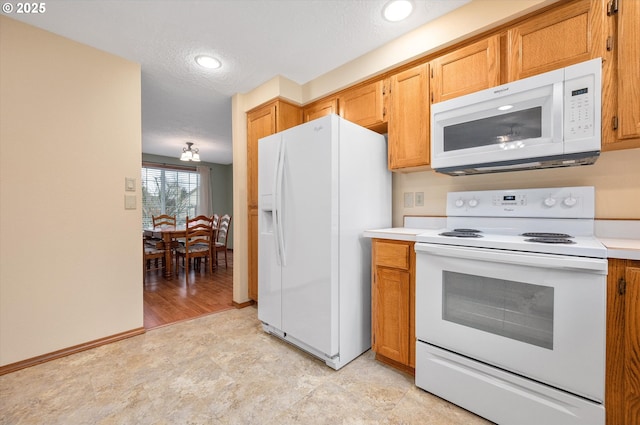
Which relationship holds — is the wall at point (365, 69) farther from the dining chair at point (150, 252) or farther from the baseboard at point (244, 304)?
the dining chair at point (150, 252)

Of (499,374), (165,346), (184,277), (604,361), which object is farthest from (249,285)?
(604,361)

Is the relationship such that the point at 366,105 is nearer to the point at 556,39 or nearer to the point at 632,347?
the point at 556,39

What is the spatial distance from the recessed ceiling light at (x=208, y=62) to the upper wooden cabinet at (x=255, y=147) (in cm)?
57

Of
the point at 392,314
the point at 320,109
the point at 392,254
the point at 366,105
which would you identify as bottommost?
the point at 392,314

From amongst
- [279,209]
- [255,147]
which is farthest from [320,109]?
[279,209]

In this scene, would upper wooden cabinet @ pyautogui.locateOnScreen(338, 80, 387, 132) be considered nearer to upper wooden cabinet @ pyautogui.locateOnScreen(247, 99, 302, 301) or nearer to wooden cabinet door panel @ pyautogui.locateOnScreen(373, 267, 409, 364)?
upper wooden cabinet @ pyautogui.locateOnScreen(247, 99, 302, 301)

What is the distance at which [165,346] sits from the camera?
211 cm

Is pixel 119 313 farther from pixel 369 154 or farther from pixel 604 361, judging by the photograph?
pixel 604 361

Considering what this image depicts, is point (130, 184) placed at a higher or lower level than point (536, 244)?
higher

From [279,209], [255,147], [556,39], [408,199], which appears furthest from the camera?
[255,147]

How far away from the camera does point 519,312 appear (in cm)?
127

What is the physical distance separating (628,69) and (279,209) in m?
2.01

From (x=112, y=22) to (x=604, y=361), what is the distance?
323cm

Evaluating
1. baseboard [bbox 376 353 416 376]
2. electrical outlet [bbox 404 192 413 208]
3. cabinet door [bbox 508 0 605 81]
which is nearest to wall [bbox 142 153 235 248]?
electrical outlet [bbox 404 192 413 208]
